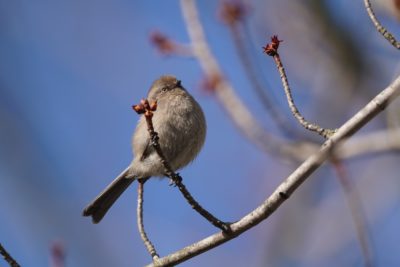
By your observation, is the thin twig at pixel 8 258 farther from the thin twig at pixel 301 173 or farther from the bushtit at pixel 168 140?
the bushtit at pixel 168 140

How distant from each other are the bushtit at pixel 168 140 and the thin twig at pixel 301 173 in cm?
153

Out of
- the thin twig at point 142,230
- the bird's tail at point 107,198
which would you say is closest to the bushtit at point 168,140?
the bird's tail at point 107,198

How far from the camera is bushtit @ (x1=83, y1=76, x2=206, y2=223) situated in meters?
4.34

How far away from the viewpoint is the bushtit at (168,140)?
4.34m

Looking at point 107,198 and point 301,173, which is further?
point 107,198

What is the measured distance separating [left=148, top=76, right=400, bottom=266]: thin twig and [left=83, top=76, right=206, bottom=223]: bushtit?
5.03ft

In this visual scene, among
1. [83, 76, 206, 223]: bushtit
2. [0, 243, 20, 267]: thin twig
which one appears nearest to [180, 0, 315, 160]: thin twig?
[83, 76, 206, 223]: bushtit

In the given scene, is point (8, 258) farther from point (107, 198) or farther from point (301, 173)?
point (107, 198)

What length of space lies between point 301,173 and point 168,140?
206cm

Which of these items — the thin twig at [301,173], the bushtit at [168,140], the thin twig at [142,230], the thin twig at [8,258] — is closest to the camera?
the thin twig at [301,173]

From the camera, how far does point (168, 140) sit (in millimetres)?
4324

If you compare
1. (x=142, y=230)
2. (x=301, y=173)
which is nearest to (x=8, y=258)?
(x=142, y=230)

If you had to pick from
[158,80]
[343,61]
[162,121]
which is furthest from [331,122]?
[158,80]

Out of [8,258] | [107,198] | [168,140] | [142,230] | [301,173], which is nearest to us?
[301,173]
